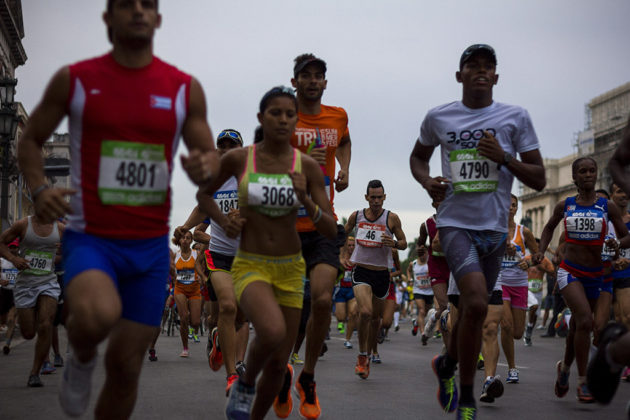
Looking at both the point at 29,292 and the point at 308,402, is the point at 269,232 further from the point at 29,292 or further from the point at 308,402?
the point at 29,292

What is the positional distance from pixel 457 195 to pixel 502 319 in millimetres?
5007

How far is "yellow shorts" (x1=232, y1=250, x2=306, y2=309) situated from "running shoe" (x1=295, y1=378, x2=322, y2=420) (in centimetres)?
144

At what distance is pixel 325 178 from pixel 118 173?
10.2 ft

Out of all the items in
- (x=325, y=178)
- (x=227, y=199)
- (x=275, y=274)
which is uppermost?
(x=325, y=178)

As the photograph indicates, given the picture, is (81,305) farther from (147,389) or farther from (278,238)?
(147,389)

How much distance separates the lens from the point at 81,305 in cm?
421

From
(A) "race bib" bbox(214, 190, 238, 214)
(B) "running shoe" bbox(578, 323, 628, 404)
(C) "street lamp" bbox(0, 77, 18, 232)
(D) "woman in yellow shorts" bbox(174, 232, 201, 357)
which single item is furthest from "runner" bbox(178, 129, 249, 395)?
(C) "street lamp" bbox(0, 77, 18, 232)

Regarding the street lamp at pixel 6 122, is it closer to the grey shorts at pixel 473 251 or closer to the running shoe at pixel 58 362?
the running shoe at pixel 58 362

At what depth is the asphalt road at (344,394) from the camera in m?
7.82

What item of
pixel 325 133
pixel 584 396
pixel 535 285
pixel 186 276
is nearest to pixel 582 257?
pixel 584 396

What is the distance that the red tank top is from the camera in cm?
452

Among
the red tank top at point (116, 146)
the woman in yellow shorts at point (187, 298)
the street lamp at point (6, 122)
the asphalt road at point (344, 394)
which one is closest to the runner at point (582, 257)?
the asphalt road at point (344, 394)

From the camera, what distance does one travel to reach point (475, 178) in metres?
6.45

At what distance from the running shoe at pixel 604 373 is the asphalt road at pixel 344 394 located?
2.05m
